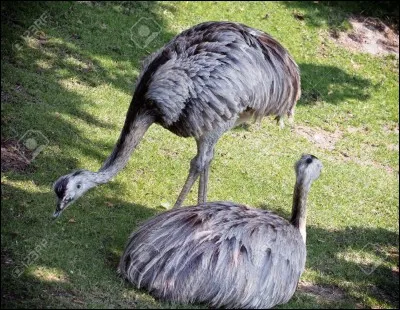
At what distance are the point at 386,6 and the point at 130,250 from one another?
33.4ft

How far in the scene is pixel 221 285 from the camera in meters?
7.64

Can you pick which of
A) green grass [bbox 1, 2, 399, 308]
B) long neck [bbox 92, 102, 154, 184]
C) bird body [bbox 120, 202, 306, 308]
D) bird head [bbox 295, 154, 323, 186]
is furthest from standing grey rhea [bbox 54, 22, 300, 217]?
bird body [bbox 120, 202, 306, 308]

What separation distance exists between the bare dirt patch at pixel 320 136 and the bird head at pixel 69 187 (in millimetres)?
5124

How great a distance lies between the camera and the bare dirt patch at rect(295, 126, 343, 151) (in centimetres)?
1279

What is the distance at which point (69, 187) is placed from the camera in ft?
27.0

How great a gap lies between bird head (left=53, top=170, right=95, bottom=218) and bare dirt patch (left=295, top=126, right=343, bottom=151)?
5.12m

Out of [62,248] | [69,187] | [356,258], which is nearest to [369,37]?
[356,258]

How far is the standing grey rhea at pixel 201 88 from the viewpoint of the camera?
8812 mm

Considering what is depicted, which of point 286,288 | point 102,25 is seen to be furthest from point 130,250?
point 102,25

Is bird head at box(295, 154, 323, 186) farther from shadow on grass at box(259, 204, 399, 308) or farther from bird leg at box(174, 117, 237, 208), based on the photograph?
shadow on grass at box(259, 204, 399, 308)

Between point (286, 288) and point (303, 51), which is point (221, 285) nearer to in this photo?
point (286, 288)

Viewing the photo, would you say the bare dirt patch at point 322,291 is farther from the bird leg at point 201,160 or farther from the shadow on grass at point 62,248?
the shadow on grass at point 62,248

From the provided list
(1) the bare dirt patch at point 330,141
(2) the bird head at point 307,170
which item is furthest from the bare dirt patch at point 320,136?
(2) the bird head at point 307,170

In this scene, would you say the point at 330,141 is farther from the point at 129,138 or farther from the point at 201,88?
the point at 129,138
